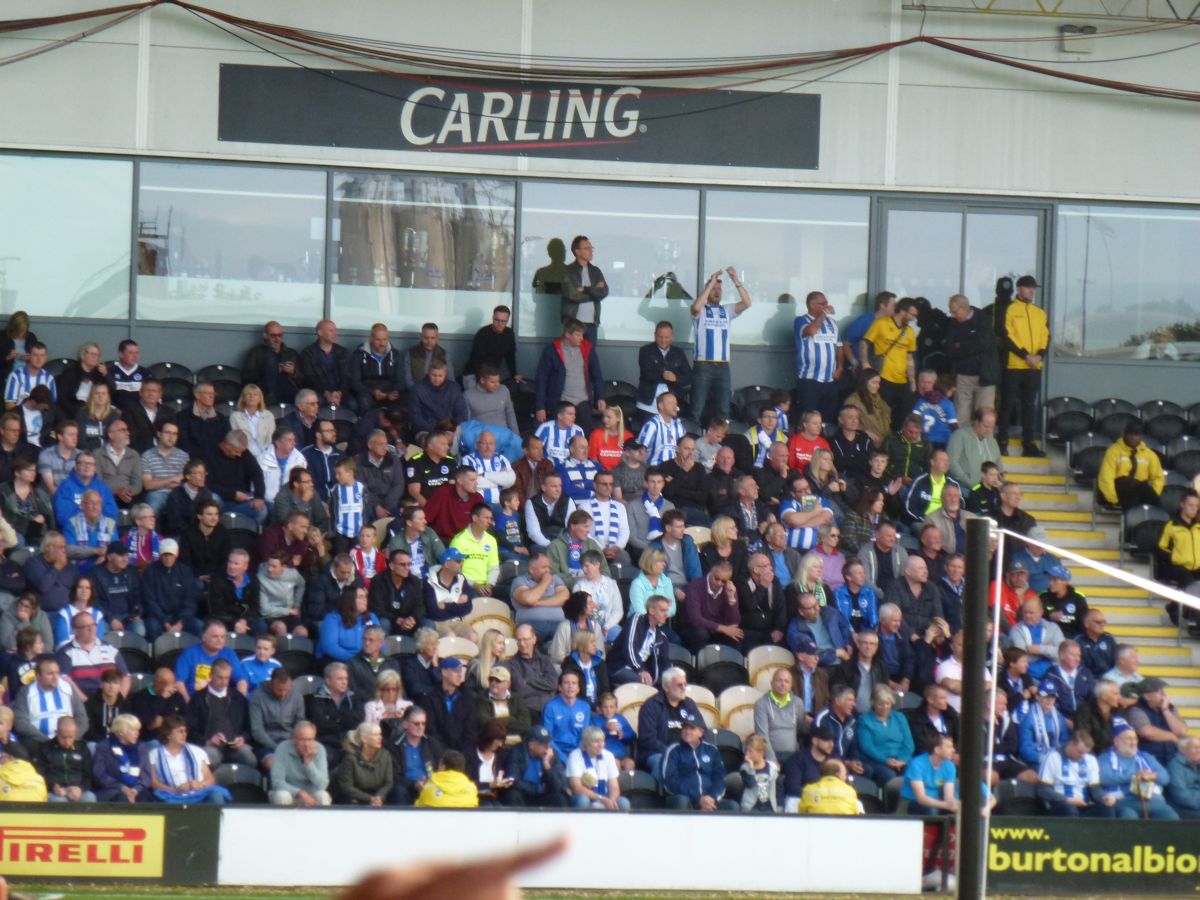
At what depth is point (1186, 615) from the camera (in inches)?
671

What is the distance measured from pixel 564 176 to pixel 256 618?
7.22 m

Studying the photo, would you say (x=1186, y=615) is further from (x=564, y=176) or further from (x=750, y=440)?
(x=564, y=176)

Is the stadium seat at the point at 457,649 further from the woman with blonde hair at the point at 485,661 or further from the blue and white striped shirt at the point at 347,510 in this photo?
the blue and white striped shirt at the point at 347,510

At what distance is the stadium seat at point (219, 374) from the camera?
1742 centimetres

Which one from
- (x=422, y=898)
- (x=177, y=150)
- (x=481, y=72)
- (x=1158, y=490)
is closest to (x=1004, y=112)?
(x=1158, y=490)

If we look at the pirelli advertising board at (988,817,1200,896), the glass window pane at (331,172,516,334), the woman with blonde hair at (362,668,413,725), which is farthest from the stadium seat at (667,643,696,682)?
the glass window pane at (331,172,516,334)

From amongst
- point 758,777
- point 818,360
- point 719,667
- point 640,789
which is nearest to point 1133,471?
point 818,360

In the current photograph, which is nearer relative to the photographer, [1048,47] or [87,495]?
[87,495]

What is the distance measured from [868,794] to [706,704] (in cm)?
152

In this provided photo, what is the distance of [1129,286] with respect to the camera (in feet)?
65.1

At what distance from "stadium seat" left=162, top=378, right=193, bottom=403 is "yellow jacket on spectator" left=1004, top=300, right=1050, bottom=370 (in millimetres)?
9044

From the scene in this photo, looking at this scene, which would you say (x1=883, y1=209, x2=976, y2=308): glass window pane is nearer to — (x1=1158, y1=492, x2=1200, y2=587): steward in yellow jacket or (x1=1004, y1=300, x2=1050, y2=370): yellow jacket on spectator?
(x1=1004, y1=300, x2=1050, y2=370): yellow jacket on spectator

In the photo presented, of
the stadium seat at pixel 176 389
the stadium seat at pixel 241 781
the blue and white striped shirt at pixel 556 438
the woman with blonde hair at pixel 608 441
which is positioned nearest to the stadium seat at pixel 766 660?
the woman with blonde hair at pixel 608 441

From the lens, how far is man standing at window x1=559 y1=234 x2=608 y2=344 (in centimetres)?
1798
